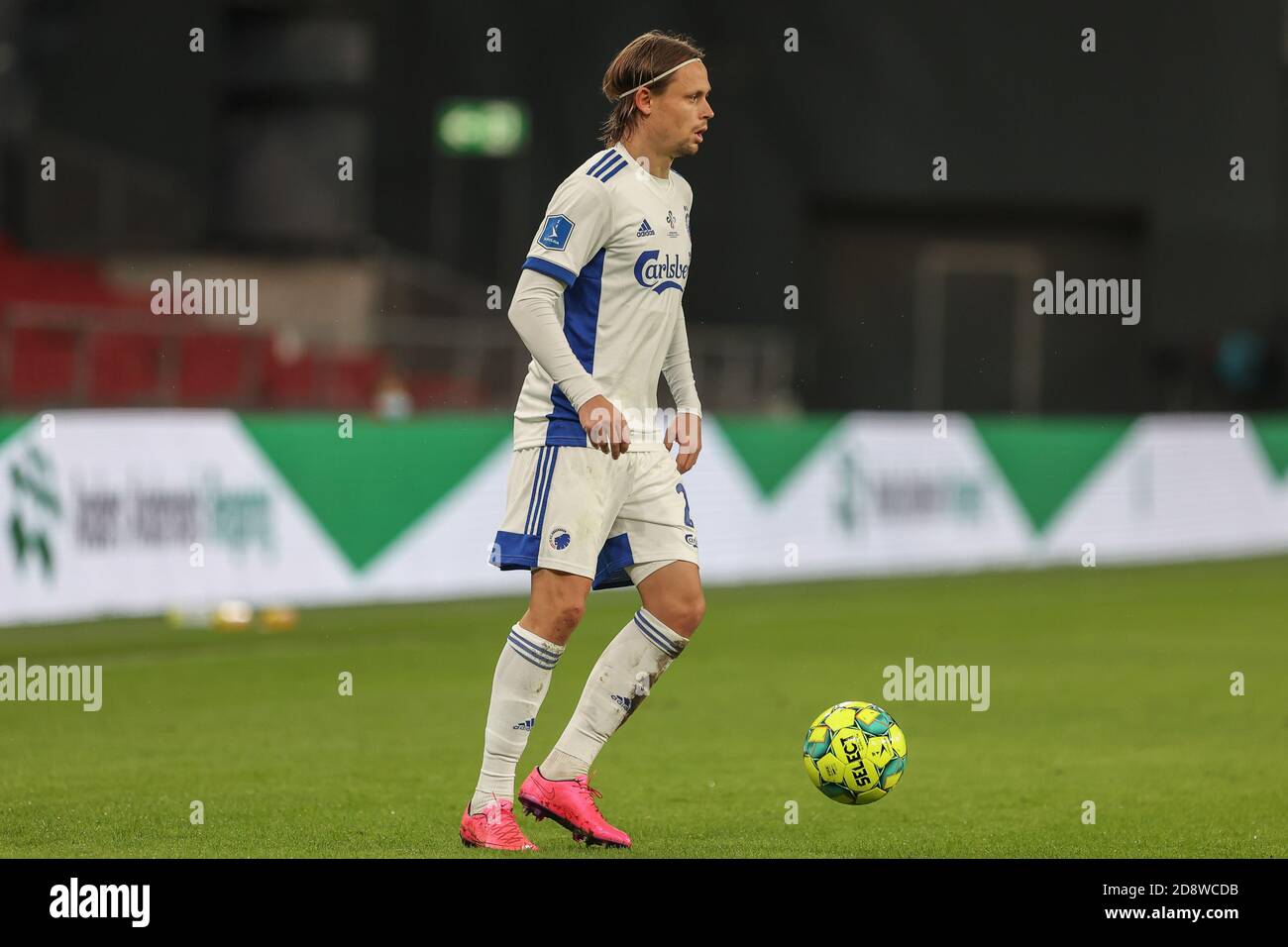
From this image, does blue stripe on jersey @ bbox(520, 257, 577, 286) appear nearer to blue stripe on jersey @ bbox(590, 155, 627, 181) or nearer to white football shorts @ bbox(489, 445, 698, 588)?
blue stripe on jersey @ bbox(590, 155, 627, 181)

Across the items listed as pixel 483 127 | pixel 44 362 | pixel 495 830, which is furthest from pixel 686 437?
pixel 483 127

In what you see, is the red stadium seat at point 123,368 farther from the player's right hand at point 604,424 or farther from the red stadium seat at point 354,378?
the player's right hand at point 604,424

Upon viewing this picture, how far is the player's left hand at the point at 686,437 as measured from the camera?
6.93 m

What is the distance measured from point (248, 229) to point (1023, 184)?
39.2 ft

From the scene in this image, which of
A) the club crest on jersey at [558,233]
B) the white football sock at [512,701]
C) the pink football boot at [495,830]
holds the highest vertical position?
the club crest on jersey at [558,233]

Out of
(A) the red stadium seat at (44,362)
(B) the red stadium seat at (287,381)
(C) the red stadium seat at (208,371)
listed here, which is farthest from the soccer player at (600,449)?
(B) the red stadium seat at (287,381)

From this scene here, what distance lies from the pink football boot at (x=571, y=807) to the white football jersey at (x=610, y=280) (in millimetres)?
1075

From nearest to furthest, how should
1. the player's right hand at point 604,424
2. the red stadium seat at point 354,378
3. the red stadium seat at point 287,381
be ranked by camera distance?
the player's right hand at point 604,424 < the red stadium seat at point 287,381 < the red stadium seat at point 354,378

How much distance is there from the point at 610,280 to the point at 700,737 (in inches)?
144

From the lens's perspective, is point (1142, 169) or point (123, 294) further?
point (1142, 169)

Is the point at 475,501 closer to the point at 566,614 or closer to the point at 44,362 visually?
the point at 44,362

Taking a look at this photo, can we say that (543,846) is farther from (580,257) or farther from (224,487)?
(224,487)

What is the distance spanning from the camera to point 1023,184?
106 ft
